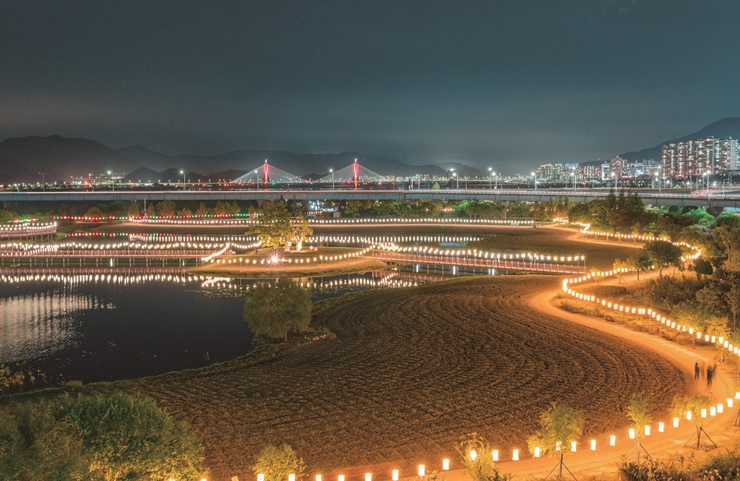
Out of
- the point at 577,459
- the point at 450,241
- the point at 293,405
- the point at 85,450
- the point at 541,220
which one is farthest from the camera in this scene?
the point at 541,220

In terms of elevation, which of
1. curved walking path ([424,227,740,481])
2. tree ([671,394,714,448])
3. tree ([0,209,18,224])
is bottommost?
curved walking path ([424,227,740,481])

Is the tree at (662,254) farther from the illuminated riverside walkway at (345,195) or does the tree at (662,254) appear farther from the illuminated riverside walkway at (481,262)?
the illuminated riverside walkway at (345,195)

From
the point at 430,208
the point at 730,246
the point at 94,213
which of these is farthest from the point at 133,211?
the point at 730,246

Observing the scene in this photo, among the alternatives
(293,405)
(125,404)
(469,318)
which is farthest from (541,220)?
(125,404)

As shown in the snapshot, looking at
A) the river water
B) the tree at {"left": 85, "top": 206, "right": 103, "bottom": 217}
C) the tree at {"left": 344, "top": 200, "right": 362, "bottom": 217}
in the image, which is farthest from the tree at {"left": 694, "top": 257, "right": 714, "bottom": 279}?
the tree at {"left": 85, "top": 206, "right": 103, "bottom": 217}

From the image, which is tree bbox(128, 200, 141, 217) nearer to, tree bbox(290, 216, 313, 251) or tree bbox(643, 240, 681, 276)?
tree bbox(290, 216, 313, 251)

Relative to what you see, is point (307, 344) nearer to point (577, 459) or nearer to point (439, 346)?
point (439, 346)

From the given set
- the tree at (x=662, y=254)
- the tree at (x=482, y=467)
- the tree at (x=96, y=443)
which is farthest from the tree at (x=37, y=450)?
the tree at (x=662, y=254)

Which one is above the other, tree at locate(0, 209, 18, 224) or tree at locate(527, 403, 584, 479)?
tree at locate(0, 209, 18, 224)

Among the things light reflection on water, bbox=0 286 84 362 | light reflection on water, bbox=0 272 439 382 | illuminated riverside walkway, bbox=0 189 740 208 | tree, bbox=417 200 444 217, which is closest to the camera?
light reflection on water, bbox=0 272 439 382
